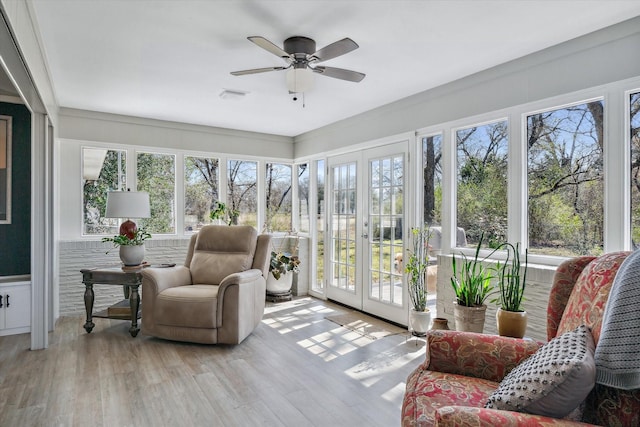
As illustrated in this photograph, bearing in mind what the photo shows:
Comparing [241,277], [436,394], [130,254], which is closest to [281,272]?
[241,277]

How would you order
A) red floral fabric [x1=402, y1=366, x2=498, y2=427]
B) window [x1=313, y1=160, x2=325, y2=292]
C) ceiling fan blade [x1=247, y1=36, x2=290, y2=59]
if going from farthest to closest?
window [x1=313, y1=160, x2=325, y2=292] → ceiling fan blade [x1=247, y1=36, x2=290, y2=59] → red floral fabric [x1=402, y1=366, x2=498, y2=427]

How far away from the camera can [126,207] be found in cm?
388

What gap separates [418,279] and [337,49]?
2225 millimetres

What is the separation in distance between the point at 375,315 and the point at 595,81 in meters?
3.03

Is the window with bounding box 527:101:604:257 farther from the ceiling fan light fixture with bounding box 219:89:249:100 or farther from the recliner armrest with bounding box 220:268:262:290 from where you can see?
the ceiling fan light fixture with bounding box 219:89:249:100

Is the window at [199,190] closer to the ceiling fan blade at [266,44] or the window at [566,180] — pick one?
the ceiling fan blade at [266,44]

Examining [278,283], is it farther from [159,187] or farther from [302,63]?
[302,63]

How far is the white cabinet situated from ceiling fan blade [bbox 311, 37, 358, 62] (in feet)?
11.1

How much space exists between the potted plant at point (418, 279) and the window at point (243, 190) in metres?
2.59

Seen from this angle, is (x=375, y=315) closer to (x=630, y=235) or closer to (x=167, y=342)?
(x=167, y=342)

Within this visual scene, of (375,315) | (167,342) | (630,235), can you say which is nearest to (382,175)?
(375,315)

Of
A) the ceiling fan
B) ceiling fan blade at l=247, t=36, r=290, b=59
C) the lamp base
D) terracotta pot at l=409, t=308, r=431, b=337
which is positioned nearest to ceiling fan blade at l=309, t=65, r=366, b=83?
the ceiling fan

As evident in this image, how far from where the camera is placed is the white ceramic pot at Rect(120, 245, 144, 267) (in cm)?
383

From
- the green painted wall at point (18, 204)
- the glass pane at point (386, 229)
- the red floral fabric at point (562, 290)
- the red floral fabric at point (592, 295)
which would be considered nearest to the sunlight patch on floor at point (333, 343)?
the glass pane at point (386, 229)
